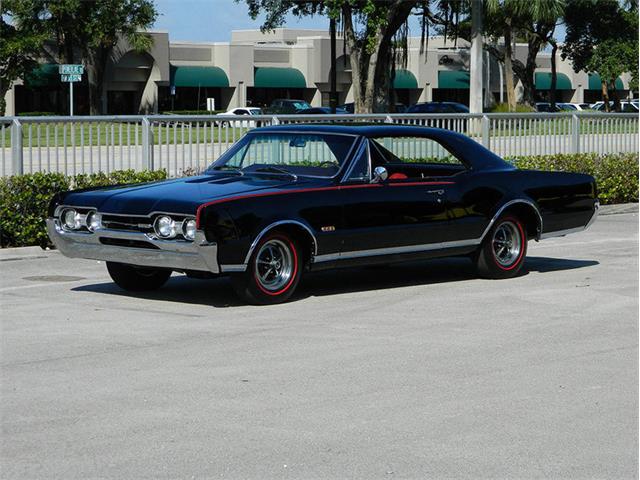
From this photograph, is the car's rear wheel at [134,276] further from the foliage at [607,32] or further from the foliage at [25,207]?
the foliage at [607,32]

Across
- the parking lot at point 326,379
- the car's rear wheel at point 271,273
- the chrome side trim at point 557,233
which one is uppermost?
the chrome side trim at point 557,233

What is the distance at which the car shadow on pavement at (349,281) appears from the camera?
37.6 ft

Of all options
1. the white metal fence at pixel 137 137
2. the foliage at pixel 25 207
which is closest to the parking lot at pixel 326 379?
the foliage at pixel 25 207

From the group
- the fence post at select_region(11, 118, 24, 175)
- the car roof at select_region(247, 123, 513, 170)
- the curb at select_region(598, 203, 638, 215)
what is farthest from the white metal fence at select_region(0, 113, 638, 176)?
the car roof at select_region(247, 123, 513, 170)

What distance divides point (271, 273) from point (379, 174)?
1392 mm

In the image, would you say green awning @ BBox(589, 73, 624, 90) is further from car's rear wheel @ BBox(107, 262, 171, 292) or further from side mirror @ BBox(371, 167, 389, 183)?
car's rear wheel @ BBox(107, 262, 171, 292)

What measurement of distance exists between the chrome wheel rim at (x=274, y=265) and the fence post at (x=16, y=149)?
5437mm

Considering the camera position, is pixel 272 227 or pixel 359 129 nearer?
pixel 272 227

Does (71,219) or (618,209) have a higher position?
(71,219)

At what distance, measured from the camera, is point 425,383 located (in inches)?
311

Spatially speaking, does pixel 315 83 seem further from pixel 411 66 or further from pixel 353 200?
pixel 353 200

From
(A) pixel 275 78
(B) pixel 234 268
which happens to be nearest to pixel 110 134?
(B) pixel 234 268

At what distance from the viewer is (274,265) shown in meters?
10.9

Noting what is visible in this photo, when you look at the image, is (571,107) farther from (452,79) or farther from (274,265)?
(274,265)
